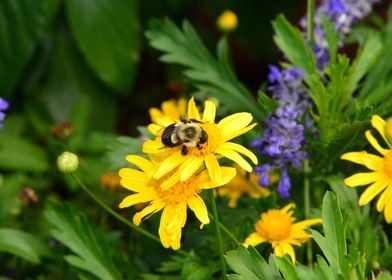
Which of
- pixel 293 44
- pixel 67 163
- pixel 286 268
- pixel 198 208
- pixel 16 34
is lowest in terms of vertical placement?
pixel 286 268

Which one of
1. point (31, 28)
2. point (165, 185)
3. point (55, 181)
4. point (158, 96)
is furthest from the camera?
point (158, 96)

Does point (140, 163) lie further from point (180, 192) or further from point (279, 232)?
point (279, 232)

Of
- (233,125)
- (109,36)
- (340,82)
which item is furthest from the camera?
(109,36)

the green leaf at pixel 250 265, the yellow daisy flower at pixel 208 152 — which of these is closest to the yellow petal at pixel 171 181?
the yellow daisy flower at pixel 208 152

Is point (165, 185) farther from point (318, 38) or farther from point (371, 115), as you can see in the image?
point (318, 38)

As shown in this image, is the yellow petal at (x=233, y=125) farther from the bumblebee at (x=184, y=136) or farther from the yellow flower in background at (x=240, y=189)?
the yellow flower in background at (x=240, y=189)

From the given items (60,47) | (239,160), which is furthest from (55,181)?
(239,160)

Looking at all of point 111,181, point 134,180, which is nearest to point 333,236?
point 134,180
